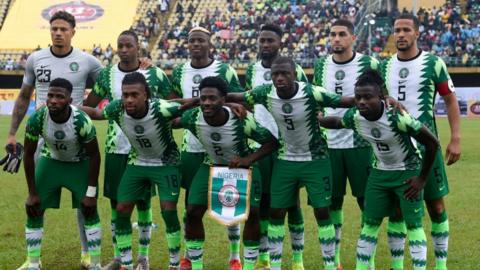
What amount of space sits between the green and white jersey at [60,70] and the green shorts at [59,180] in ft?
2.81

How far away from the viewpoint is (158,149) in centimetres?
774

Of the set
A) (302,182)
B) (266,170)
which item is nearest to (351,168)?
(302,182)

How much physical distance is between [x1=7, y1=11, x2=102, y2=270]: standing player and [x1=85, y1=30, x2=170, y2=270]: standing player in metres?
0.20

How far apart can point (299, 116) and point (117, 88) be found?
2.16 meters

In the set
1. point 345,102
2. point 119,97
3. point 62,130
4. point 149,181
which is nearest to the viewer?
point 345,102

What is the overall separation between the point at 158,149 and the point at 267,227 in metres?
1.53

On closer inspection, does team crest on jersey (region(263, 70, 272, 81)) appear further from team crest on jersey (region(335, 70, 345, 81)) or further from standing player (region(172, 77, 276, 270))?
standing player (region(172, 77, 276, 270))

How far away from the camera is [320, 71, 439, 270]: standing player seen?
6891mm

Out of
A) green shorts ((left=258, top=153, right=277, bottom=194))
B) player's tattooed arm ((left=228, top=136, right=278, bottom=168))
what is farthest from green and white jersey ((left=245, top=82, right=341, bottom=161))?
green shorts ((left=258, top=153, right=277, bottom=194))

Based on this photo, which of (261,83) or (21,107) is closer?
(261,83)

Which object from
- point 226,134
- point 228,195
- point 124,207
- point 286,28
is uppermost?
point 226,134

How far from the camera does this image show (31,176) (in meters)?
7.77

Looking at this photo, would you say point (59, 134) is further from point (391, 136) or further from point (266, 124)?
point (391, 136)

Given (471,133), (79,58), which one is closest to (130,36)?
(79,58)
